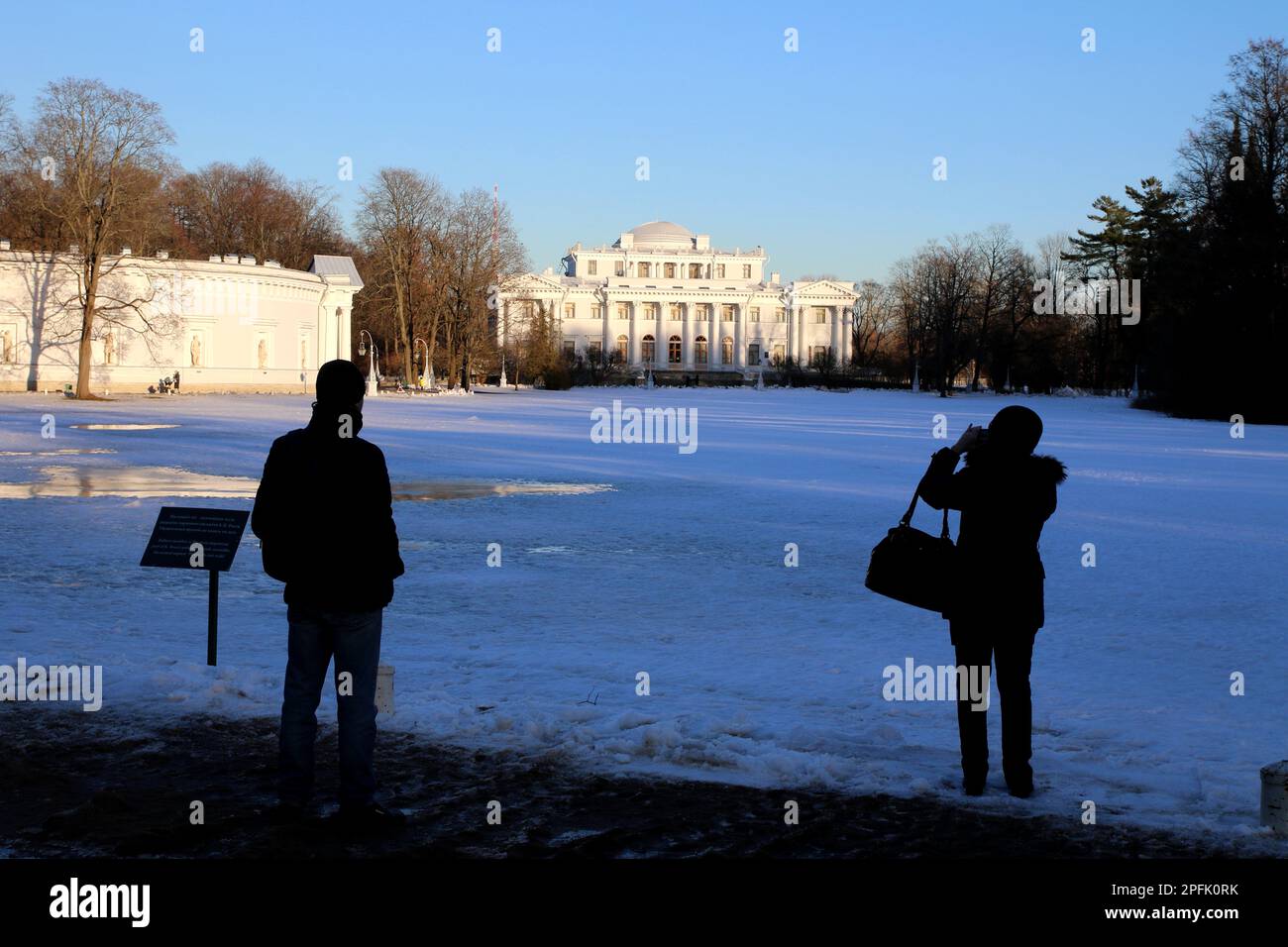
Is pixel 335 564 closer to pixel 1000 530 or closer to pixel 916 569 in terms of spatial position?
pixel 916 569

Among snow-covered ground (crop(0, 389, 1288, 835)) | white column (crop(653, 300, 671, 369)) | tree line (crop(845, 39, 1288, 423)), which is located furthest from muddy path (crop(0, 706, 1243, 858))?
white column (crop(653, 300, 671, 369))

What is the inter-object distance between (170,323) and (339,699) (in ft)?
219

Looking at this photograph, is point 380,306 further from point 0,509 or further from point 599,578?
point 599,578

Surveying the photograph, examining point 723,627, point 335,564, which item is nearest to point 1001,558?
point 335,564

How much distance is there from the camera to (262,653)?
9.63 metres

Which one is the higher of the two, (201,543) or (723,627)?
(201,543)

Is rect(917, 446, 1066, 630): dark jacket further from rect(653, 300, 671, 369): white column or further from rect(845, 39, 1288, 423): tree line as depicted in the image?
rect(653, 300, 671, 369): white column

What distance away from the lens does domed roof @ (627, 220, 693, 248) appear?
148625mm

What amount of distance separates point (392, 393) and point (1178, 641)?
65257mm

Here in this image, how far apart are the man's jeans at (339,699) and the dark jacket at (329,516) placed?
12 cm

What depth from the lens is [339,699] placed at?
5918 millimetres

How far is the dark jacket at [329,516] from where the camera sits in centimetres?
570

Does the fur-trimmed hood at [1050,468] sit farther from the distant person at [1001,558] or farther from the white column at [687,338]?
the white column at [687,338]

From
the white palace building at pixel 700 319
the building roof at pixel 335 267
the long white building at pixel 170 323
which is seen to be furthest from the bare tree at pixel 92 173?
the white palace building at pixel 700 319
